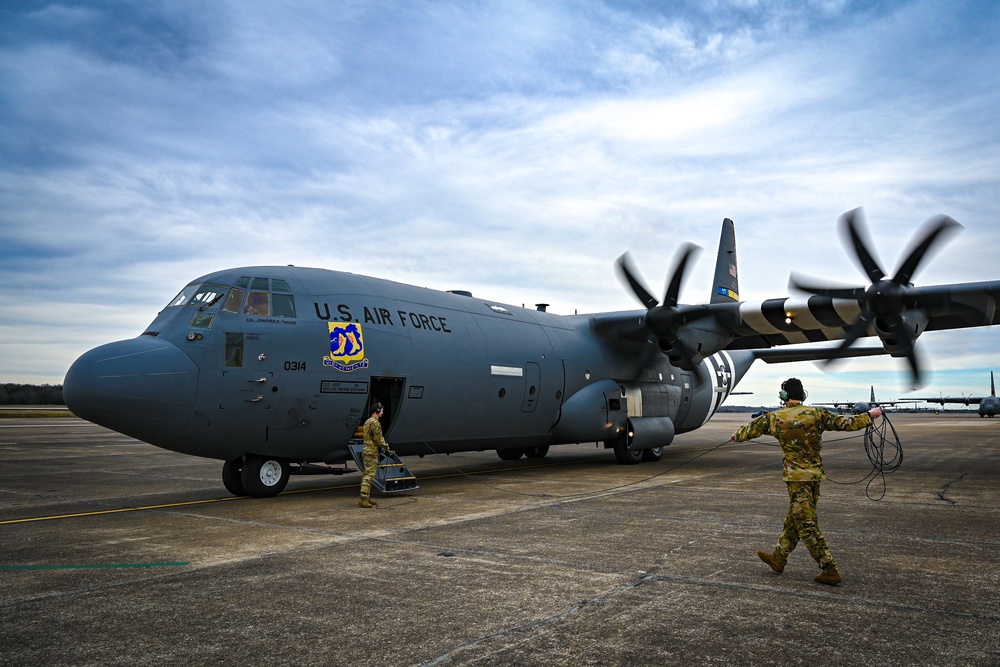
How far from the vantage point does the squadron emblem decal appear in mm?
12148

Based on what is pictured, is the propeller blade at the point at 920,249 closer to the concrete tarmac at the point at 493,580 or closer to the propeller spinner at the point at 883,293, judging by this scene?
the propeller spinner at the point at 883,293

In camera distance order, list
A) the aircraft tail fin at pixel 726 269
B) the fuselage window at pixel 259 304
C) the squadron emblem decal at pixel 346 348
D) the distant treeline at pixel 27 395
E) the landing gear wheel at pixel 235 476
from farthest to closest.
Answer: the distant treeline at pixel 27 395 → the aircraft tail fin at pixel 726 269 → the squadron emblem decal at pixel 346 348 → the landing gear wheel at pixel 235 476 → the fuselage window at pixel 259 304

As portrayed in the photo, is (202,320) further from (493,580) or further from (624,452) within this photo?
(624,452)

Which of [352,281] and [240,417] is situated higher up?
[352,281]

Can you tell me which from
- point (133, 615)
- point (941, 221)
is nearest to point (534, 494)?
point (133, 615)

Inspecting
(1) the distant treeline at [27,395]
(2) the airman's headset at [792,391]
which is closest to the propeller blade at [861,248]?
(2) the airman's headset at [792,391]

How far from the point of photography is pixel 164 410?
1041cm

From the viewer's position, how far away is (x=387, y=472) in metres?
12.2

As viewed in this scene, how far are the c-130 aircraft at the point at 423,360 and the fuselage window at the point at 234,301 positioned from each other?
19 millimetres

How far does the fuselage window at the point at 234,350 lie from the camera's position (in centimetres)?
1103

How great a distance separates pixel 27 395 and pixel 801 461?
10149 cm

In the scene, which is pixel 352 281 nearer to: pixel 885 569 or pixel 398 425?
pixel 398 425

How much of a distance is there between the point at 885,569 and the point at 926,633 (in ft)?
6.58

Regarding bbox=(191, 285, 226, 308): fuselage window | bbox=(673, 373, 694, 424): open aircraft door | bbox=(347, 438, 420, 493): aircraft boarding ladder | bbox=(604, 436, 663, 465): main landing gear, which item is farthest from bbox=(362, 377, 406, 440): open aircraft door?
bbox=(673, 373, 694, 424): open aircraft door
